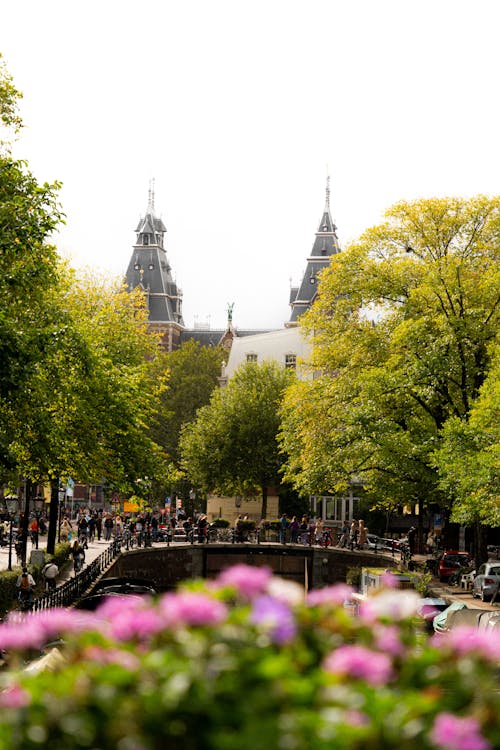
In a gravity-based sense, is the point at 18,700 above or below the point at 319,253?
below

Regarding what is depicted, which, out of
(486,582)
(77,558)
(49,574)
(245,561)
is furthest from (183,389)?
(49,574)

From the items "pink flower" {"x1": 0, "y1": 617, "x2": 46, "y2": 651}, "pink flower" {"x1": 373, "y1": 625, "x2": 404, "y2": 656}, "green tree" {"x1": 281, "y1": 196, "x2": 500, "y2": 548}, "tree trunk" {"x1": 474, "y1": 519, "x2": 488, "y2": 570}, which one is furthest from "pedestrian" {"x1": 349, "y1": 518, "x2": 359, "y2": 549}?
"pink flower" {"x1": 0, "y1": 617, "x2": 46, "y2": 651}

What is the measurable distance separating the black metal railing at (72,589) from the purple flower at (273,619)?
25150 millimetres

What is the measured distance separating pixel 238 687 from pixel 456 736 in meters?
0.80

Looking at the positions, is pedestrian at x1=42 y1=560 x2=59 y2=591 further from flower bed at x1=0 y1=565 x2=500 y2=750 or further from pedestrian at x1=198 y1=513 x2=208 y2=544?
flower bed at x1=0 y1=565 x2=500 y2=750

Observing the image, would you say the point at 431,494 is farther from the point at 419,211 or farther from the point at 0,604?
the point at 0,604

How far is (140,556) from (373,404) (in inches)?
787

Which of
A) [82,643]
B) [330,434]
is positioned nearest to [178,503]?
[330,434]

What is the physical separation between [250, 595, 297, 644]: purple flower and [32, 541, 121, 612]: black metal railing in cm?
2515

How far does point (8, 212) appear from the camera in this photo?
2452 centimetres

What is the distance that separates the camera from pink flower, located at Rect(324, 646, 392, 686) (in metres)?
4.48

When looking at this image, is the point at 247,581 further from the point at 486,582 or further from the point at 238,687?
the point at 486,582

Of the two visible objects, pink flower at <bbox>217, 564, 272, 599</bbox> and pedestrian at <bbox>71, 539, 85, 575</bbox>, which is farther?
pedestrian at <bbox>71, 539, 85, 575</bbox>

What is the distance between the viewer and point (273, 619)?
4762 mm
